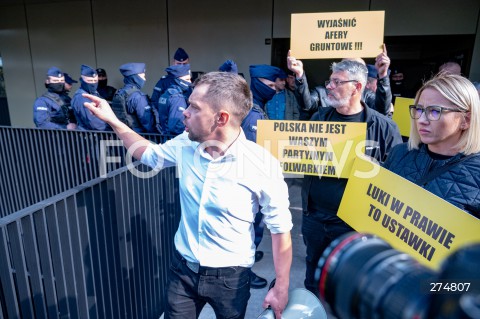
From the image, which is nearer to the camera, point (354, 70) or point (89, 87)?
point (354, 70)

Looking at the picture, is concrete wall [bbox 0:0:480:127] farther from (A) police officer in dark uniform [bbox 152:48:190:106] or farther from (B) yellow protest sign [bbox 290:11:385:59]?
(B) yellow protest sign [bbox 290:11:385:59]

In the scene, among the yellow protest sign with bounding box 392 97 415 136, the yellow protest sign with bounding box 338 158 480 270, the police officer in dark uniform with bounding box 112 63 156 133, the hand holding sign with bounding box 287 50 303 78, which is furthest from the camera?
the police officer in dark uniform with bounding box 112 63 156 133

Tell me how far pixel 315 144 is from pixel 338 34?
0.84 metres

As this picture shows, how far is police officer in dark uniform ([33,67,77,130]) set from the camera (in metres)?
4.88

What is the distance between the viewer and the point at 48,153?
4.14 meters

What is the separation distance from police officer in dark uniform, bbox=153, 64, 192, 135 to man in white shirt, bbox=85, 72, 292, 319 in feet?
6.57

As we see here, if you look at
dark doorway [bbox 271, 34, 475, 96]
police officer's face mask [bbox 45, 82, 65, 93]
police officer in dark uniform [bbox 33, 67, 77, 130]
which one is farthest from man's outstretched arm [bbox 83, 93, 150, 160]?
dark doorway [bbox 271, 34, 475, 96]

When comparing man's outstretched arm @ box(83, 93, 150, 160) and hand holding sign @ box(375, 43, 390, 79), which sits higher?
hand holding sign @ box(375, 43, 390, 79)

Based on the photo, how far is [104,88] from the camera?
23.2ft

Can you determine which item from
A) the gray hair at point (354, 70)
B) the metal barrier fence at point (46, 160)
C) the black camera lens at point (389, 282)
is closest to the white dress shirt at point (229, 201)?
the black camera lens at point (389, 282)

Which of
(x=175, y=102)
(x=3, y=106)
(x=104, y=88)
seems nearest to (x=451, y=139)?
(x=175, y=102)

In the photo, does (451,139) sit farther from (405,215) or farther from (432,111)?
(405,215)

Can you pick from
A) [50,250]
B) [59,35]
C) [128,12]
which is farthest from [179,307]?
[59,35]

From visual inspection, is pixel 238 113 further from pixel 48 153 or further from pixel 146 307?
pixel 48 153
